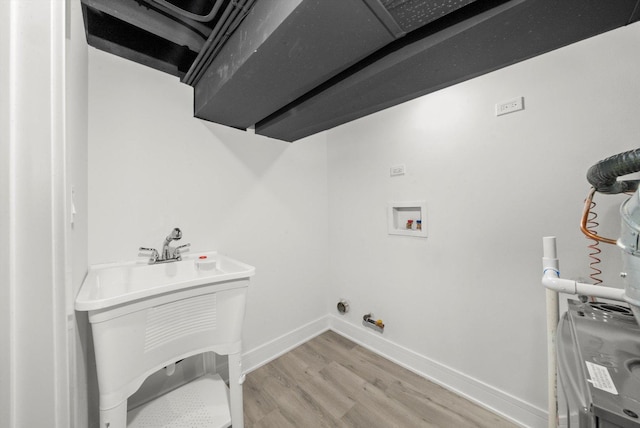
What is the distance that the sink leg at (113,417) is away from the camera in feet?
2.37

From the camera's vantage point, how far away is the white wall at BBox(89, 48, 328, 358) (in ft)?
3.70

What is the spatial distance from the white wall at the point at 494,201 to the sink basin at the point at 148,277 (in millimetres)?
1188

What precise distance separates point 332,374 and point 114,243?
1565 millimetres

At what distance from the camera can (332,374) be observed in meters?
1.56

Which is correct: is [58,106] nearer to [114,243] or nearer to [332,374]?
[114,243]

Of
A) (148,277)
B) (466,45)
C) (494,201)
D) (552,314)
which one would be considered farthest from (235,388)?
(466,45)

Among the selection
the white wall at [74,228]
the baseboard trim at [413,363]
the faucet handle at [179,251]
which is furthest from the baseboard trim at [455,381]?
the white wall at [74,228]

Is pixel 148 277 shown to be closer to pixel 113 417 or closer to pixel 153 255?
pixel 153 255

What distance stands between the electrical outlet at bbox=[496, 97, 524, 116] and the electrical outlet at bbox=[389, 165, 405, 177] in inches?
23.6

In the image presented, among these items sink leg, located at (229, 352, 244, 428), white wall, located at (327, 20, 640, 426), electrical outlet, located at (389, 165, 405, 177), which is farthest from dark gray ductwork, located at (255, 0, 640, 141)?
sink leg, located at (229, 352, 244, 428)

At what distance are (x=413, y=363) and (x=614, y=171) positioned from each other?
5.04ft

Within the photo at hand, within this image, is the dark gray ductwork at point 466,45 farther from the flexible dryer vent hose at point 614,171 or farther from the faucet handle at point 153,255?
the faucet handle at point 153,255

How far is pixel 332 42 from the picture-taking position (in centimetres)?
86

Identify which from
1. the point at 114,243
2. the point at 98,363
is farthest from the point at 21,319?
the point at 114,243
